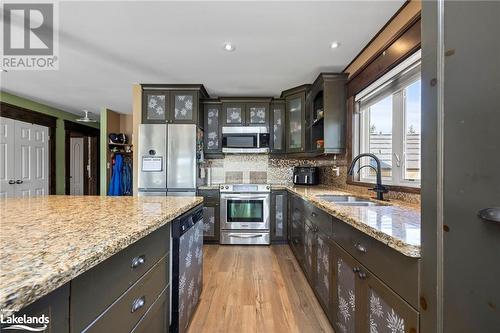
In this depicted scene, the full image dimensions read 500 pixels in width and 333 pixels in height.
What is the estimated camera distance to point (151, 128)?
3.37 m

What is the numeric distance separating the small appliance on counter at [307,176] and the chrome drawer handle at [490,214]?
3016mm

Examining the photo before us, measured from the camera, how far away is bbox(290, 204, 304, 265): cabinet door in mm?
2576

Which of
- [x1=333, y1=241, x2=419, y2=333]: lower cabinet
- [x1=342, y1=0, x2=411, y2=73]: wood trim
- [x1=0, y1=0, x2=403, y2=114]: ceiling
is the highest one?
[x1=0, y1=0, x2=403, y2=114]: ceiling

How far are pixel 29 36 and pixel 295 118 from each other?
10.4 feet

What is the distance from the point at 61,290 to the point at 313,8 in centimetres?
212

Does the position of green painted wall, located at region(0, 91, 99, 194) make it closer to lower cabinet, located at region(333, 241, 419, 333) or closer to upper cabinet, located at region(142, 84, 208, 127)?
upper cabinet, located at region(142, 84, 208, 127)

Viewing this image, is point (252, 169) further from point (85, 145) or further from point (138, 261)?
point (85, 145)

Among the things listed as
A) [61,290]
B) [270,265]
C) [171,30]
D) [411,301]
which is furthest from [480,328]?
[171,30]

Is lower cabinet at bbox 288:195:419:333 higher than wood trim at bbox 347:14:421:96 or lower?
lower

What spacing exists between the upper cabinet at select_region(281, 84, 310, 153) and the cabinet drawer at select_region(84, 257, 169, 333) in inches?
109

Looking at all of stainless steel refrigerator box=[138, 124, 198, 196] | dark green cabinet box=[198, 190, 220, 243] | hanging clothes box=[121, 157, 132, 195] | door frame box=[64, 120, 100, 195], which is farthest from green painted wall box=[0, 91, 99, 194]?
dark green cabinet box=[198, 190, 220, 243]

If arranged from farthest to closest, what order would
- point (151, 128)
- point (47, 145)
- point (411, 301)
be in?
1. point (47, 145)
2. point (151, 128)
3. point (411, 301)

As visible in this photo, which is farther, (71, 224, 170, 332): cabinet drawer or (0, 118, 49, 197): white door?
(0, 118, 49, 197): white door

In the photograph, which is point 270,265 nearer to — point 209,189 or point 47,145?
point 209,189
